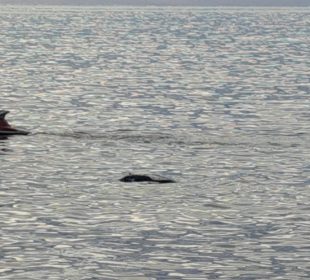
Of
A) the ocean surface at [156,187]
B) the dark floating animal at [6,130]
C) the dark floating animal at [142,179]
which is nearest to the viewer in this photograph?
the ocean surface at [156,187]

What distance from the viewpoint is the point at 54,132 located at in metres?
78.3

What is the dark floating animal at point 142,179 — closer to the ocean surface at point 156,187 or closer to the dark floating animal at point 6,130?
the ocean surface at point 156,187

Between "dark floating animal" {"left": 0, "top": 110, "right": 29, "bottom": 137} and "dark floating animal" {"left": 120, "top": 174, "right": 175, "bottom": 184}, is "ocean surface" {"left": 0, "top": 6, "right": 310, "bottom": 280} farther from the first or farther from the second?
"dark floating animal" {"left": 0, "top": 110, "right": 29, "bottom": 137}

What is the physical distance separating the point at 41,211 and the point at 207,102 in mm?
56051

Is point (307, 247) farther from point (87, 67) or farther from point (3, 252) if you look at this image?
point (87, 67)

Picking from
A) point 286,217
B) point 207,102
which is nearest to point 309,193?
point 286,217

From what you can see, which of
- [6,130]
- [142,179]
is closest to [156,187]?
[142,179]

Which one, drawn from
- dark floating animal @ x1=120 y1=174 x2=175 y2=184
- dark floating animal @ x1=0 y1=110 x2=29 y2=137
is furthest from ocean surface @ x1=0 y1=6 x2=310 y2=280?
dark floating animal @ x1=0 y1=110 x2=29 y2=137

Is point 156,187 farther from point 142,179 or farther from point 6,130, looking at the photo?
point 6,130

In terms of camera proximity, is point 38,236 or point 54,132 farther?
point 54,132

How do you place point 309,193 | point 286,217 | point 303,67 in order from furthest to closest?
point 303,67 → point 309,193 → point 286,217

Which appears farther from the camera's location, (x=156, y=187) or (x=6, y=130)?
(x=6, y=130)

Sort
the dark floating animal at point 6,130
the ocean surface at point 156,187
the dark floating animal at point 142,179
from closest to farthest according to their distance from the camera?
the ocean surface at point 156,187, the dark floating animal at point 142,179, the dark floating animal at point 6,130

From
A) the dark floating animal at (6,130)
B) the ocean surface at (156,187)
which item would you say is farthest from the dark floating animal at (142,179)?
the dark floating animal at (6,130)
